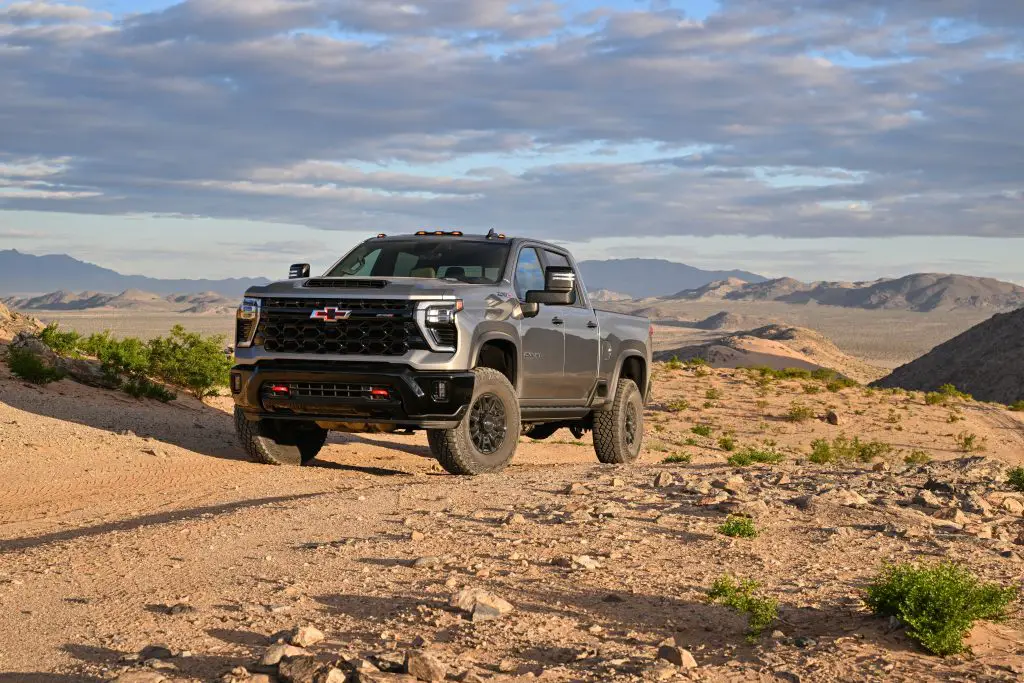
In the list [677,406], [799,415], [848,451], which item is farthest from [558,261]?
[799,415]

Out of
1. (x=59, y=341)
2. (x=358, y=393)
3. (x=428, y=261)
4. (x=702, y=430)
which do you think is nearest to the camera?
(x=358, y=393)

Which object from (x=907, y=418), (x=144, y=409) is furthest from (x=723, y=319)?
(x=144, y=409)

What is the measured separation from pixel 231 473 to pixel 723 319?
138m

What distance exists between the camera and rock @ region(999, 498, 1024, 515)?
9398 millimetres

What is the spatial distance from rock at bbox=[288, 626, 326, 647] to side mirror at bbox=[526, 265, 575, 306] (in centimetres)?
574

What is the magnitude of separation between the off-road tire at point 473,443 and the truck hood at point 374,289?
810mm

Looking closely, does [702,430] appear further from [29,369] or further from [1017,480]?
[1017,480]

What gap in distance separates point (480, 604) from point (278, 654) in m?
1.21

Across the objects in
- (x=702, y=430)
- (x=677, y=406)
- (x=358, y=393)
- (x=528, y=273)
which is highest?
(x=528, y=273)

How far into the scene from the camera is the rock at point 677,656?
5.63m

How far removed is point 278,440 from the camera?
40.7ft

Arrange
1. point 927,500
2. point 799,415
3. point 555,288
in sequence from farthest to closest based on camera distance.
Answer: point 799,415 < point 555,288 < point 927,500

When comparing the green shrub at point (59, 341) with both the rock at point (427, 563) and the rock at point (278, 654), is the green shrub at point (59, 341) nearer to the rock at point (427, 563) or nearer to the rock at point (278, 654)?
the rock at point (427, 563)

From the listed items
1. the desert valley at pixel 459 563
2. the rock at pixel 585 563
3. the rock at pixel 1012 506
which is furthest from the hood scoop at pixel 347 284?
the rock at pixel 1012 506
